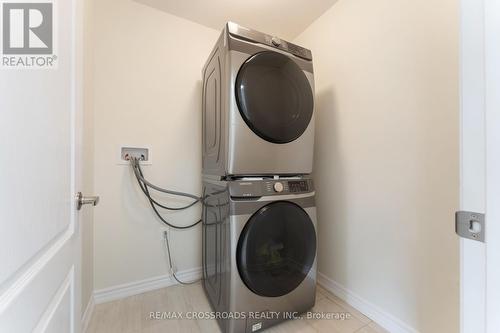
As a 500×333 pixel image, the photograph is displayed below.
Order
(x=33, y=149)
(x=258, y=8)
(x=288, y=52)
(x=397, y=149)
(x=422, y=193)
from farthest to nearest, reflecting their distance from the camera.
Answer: (x=258, y=8)
(x=288, y=52)
(x=397, y=149)
(x=422, y=193)
(x=33, y=149)

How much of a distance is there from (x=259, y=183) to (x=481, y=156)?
0.86 m

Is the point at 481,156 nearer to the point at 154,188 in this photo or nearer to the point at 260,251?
the point at 260,251

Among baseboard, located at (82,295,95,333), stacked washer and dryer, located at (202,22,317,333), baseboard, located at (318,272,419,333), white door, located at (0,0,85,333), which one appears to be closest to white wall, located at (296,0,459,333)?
baseboard, located at (318,272,419,333)

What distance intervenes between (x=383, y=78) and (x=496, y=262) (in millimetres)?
1151

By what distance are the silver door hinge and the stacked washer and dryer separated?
79 cm

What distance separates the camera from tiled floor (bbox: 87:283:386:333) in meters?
1.24

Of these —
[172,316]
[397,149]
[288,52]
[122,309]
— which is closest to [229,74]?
[288,52]

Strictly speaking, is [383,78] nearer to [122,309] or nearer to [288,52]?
[288,52]

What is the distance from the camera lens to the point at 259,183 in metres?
1.19

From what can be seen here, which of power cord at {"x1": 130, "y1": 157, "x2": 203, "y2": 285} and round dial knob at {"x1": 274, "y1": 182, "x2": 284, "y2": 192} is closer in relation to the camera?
round dial knob at {"x1": 274, "y1": 182, "x2": 284, "y2": 192}

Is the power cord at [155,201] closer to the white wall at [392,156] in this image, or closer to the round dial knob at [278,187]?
the round dial knob at [278,187]

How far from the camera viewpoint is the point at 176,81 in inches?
68.4

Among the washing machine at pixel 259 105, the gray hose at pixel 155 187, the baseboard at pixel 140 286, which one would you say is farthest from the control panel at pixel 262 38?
the baseboard at pixel 140 286

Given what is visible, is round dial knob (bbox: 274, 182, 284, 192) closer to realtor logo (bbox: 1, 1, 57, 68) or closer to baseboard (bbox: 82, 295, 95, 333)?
realtor logo (bbox: 1, 1, 57, 68)
